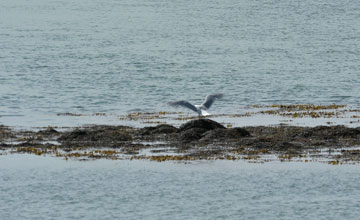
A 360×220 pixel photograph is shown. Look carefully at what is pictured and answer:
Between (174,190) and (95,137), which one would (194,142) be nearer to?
(95,137)

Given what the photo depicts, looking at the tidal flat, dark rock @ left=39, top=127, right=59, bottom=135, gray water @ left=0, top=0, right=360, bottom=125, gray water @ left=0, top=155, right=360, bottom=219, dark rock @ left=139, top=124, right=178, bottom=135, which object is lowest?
gray water @ left=0, top=155, right=360, bottom=219

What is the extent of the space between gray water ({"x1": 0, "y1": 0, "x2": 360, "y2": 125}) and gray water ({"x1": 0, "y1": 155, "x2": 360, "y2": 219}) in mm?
13776

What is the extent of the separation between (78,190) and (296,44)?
69.8 m

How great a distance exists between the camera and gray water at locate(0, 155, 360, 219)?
72.5 feet

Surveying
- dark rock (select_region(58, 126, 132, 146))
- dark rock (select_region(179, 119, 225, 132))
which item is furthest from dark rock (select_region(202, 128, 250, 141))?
dark rock (select_region(58, 126, 132, 146))

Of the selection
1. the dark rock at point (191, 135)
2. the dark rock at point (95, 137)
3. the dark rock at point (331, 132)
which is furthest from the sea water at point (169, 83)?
the dark rock at point (331, 132)

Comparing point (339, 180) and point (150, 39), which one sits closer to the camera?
point (339, 180)

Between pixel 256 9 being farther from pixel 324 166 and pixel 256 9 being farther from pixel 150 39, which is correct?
pixel 324 166

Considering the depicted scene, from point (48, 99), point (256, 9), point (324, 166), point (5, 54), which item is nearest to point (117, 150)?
point (324, 166)

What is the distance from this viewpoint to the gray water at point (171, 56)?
53.0m

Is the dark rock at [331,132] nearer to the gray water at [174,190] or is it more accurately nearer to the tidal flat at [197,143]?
the tidal flat at [197,143]

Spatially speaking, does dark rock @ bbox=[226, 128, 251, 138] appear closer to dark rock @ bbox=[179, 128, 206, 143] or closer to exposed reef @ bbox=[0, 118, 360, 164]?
exposed reef @ bbox=[0, 118, 360, 164]

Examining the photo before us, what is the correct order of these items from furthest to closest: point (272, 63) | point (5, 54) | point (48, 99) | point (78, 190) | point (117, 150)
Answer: point (5, 54), point (272, 63), point (48, 99), point (117, 150), point (78, 190)

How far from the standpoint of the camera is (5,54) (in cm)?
8406
